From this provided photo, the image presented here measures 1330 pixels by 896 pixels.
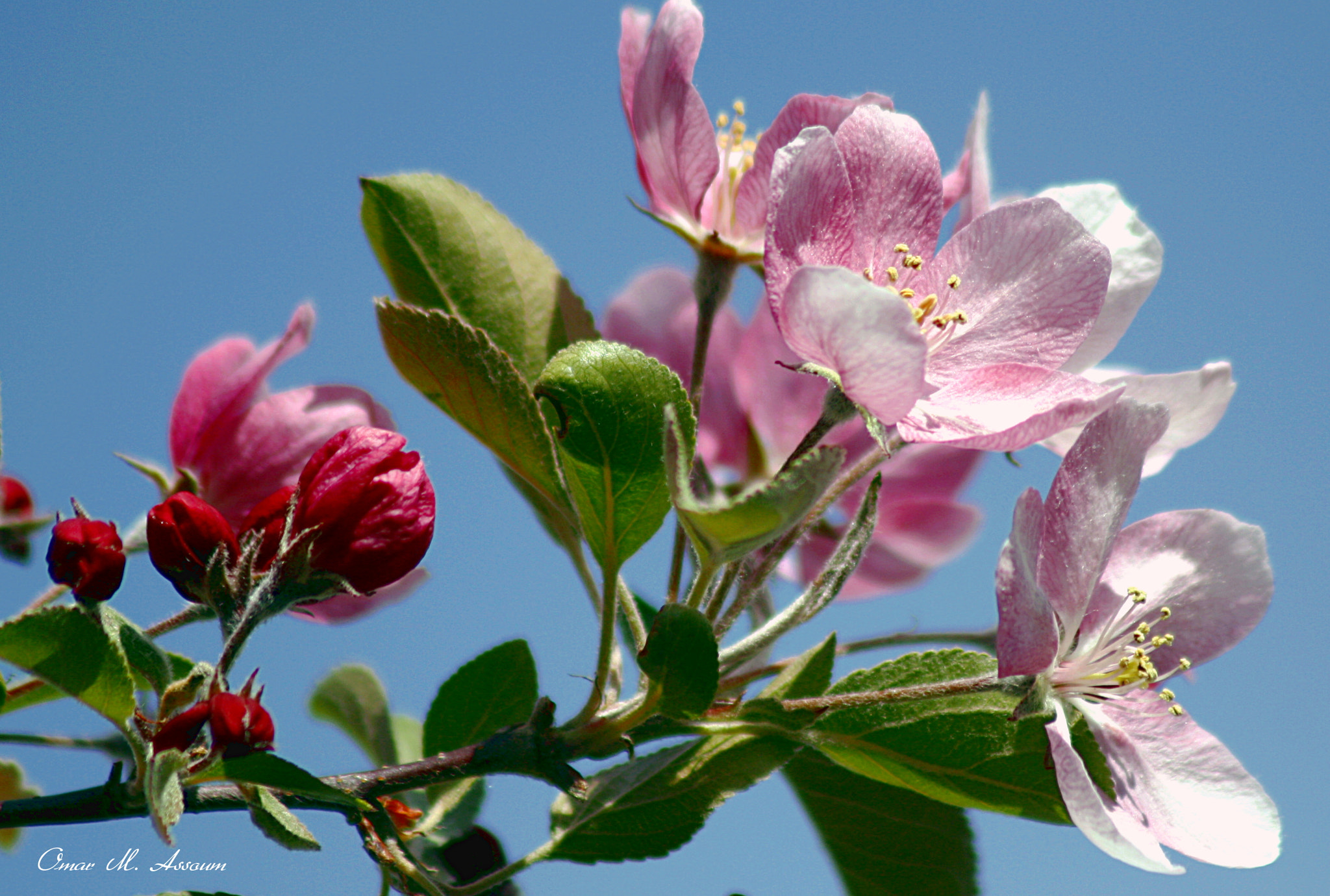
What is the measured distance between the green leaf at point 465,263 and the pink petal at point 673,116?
7.4 inches

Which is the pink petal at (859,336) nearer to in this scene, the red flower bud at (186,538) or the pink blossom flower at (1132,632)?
the pink blossom flower at (1132,632)

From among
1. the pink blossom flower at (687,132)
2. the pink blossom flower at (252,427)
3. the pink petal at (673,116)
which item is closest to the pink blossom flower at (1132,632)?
the pink blossom flower at (687,132)

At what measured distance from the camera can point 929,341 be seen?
3.81 feet

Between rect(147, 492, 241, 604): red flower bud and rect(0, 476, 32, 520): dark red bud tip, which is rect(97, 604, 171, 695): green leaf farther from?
rect(0, 476, 32, 520): dark red bud tip

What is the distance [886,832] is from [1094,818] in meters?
0.35

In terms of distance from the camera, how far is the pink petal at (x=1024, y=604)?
0.98 meters

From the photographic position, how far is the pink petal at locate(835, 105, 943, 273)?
42.9 inches

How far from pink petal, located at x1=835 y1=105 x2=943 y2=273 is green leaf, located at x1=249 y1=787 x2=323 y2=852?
0.74m

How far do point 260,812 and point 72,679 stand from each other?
0.20 meters

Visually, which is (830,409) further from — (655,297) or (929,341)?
(655,297)

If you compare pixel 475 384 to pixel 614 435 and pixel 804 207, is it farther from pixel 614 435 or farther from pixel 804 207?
pixel 804 207

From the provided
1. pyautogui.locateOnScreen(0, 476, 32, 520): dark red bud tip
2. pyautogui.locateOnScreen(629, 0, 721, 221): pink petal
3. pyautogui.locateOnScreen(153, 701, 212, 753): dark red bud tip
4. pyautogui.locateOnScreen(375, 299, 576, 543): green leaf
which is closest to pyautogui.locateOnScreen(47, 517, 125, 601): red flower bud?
pyautogui.locateOnScreen(153, 701, 212, 753): dark red bud tip

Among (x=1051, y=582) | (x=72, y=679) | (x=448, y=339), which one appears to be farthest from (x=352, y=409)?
(x=1051, y=582)

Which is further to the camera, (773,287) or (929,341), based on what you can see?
(929,341)
